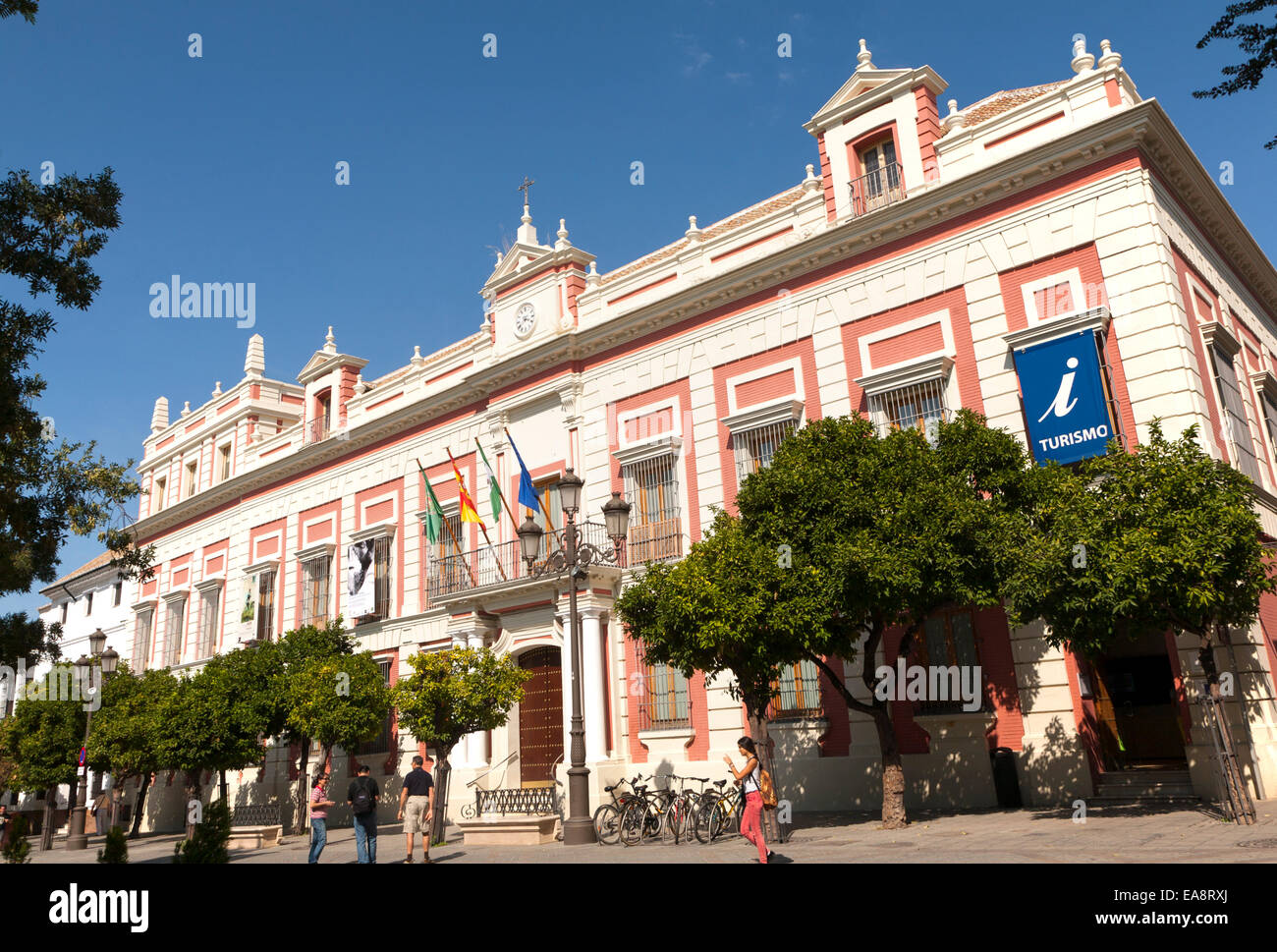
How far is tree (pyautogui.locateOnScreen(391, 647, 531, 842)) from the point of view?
1683 cm

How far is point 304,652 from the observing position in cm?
2333

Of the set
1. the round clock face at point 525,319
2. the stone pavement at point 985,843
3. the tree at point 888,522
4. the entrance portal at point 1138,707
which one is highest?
the round clock face at point 525,319

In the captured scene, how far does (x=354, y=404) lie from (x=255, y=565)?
6319 millimetres

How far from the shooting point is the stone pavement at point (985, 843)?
898 cm

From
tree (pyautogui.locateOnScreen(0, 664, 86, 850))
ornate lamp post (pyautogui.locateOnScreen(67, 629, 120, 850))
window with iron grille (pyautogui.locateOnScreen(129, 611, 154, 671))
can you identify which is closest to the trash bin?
ornate lamp post (pyautogui.locateOnScreen(67, 629, 120, 850))

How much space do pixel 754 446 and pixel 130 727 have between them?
1679 cm

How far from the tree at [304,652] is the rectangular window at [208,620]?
833 centimetres

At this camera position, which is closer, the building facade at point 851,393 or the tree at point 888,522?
the tree at point 888,522

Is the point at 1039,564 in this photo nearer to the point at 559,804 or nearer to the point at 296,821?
the point at 559,804

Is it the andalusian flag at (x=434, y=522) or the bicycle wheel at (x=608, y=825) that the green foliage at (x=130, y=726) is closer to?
the andalusian flag at (x=434, y=522)

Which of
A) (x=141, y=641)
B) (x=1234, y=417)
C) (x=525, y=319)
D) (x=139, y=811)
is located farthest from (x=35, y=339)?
(x=141, y=641)

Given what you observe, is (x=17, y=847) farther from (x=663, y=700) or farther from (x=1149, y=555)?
(x=663, y=700)

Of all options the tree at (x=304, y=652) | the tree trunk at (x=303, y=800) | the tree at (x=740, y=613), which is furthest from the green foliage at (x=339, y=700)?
the tree at (x=740, y=613)

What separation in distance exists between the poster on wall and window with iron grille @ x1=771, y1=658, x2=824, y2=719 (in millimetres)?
12287
